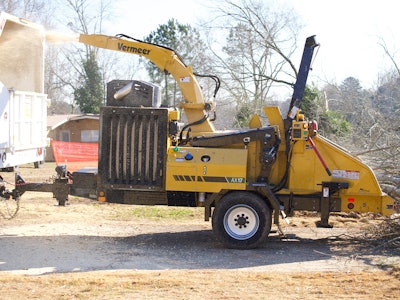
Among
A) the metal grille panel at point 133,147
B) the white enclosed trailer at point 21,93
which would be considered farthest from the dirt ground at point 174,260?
the white enclosed trailer at point 21,93

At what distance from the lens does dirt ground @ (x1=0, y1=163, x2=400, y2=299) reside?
24.2 ft

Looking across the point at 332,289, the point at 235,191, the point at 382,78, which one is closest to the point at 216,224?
the point at 235,191

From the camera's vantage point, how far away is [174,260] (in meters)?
9.53

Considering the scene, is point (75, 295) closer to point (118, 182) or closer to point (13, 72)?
point (118, 182)

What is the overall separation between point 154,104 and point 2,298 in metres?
4.86

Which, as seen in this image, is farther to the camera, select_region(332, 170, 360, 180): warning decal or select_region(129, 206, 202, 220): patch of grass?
select_region(129, 206, 202, 220): patch of grass

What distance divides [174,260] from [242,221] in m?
1.53

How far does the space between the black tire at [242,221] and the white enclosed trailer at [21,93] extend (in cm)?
378

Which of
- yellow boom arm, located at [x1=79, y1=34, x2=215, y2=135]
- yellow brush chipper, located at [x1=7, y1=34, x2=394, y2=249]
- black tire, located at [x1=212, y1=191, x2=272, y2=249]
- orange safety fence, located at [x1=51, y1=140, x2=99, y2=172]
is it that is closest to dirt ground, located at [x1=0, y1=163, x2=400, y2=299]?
black tire, located at [x1=212, y1=191, x2=272, y2=249]

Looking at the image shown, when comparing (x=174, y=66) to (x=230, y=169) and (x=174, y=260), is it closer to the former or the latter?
(x=230, y=169)

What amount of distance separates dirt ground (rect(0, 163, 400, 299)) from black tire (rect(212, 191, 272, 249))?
0.20 metres

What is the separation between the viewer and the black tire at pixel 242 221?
1034 cm

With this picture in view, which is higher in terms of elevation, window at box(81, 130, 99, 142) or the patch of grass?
window at box(81, 130, 99, 142)

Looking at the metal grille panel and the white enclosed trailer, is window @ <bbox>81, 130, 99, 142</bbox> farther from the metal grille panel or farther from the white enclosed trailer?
the metal grille panel
